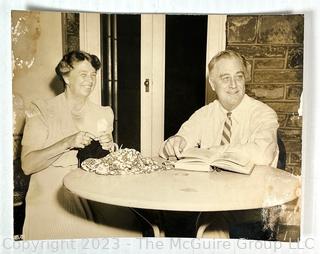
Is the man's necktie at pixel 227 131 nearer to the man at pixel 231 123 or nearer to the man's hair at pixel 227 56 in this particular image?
the man at pixel 231 123

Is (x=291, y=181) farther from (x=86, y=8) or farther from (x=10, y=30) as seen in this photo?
(x=10, y=30)

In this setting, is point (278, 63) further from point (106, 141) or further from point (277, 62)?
point (106, 141)

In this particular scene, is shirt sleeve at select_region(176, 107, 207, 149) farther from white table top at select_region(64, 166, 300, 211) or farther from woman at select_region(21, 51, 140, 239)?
woman at select_region(21, 51, 140, 239)

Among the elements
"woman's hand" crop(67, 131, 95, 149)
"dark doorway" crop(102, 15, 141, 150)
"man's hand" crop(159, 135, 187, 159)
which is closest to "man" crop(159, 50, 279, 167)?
"man's hand" crop(159, 135, 187, 159)

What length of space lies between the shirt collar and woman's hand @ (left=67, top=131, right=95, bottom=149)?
433mm

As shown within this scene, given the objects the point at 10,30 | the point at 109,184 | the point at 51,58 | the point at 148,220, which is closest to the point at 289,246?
the point at 148,220

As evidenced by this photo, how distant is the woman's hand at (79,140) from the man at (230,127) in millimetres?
236

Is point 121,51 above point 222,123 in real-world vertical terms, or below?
above

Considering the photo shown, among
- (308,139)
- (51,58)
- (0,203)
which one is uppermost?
(51,58)

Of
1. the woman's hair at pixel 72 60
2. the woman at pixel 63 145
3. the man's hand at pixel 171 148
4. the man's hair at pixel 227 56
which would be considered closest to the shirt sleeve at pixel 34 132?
the woman at pixel 63 145

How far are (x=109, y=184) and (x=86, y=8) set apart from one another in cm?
54

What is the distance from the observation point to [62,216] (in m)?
1.36

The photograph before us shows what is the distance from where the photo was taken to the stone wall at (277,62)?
1315 mm

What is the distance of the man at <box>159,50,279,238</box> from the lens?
1.33 m
